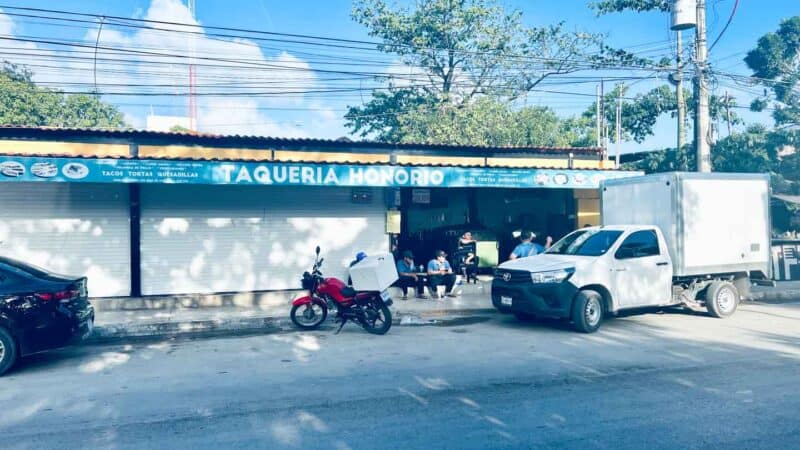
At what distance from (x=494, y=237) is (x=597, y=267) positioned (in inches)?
253

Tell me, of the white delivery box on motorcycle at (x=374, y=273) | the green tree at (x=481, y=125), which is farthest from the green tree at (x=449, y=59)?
the white delivery box on motorcycle at (x=374, y=273)

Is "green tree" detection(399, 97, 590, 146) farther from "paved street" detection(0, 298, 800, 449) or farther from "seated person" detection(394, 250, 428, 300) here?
"paved street" detection(0, 298, 800, 449)

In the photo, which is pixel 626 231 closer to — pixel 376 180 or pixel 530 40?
pixel 376 180

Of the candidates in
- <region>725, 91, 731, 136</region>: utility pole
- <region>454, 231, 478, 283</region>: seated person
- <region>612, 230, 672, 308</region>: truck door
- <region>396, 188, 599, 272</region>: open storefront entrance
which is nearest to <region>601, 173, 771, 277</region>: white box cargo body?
<region>612, 230, 672, 308</region>: truck door

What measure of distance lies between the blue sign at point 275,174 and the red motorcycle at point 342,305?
8.80ft

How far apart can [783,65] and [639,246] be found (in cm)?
1662

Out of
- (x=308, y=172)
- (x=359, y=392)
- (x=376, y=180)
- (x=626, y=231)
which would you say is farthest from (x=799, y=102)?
(x=359, y=392)

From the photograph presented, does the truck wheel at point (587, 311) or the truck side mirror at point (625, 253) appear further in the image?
the truck side mirror at point (625, 253)

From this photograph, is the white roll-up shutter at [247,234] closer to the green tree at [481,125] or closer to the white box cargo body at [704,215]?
the white box cargo body at [704,215]

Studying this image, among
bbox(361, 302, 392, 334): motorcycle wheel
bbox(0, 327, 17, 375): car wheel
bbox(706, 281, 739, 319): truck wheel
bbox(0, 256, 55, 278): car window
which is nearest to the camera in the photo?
bbox(0, 327, 17, 375): car wheel

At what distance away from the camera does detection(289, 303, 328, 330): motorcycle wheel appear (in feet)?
35.0

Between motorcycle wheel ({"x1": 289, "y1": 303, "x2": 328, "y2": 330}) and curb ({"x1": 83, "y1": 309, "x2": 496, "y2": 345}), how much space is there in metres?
0.14

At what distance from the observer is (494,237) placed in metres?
16.4

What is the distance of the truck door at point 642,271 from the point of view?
10.3m
